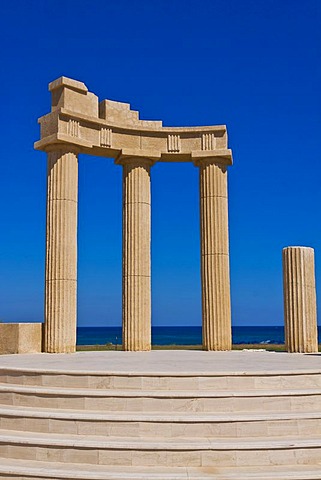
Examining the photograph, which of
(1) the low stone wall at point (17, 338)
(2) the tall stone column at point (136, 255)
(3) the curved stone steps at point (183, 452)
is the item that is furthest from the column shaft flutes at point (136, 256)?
(3) the curved stone steps at point (183, 452)

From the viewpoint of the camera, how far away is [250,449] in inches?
454

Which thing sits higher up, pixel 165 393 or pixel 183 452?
pixel 165 393

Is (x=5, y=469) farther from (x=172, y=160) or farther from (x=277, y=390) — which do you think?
(x=172, y=160)

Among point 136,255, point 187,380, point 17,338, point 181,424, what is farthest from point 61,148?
point 181,424

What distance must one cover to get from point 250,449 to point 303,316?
13.8 metres

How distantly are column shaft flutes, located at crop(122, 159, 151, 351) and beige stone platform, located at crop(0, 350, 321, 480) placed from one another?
41.2ft

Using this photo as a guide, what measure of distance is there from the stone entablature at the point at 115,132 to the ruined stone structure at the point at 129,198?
5 cm

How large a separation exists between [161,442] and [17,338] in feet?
46.2

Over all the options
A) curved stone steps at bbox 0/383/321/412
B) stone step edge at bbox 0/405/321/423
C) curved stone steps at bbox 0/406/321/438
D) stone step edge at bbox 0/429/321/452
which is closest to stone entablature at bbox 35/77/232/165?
curved stone steps at bbox 0/383/321/412

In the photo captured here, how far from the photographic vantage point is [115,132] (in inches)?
1112

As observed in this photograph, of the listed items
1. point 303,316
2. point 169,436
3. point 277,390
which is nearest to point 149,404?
point 169,436

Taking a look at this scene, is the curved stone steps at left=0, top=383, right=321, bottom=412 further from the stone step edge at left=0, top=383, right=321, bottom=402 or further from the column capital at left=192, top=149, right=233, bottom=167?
the column capital at left=192, top=149, right=233, bottom=167

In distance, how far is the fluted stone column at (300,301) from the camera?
24.6 metres

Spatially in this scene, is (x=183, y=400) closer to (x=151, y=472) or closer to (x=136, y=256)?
(x=151, y=472)
